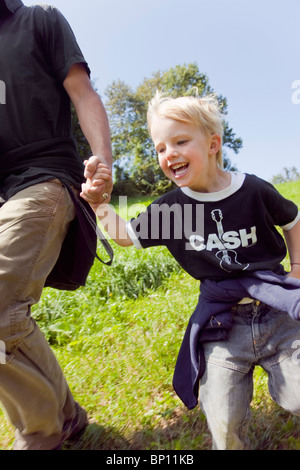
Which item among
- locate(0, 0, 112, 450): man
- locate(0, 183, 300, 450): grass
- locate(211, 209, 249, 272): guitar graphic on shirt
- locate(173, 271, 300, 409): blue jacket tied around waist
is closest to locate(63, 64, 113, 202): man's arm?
locate(0, 0, 112, 450): man

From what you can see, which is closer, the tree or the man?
the man

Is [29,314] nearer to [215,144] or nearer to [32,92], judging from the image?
[32,92]

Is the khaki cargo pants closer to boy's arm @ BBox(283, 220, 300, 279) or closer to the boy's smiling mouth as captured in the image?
the boy's smiling mouth

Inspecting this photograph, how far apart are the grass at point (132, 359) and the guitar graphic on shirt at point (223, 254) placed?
87cm

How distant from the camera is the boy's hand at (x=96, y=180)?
1.63 metres

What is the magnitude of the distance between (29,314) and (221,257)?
845 mm

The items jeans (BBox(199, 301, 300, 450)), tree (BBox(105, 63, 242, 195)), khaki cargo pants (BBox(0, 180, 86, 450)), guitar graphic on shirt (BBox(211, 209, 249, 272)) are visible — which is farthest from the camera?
tree (BBox(105, 63, 242, 195))

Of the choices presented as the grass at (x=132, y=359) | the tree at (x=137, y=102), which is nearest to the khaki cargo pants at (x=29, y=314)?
the grass at (x=132, y=359)

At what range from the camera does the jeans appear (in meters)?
1.67

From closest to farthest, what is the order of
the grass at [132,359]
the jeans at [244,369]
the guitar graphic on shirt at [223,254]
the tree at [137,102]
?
the jeans at [244,369] → the guitar graphic on shirt at [223,254] → the grass at [132,359] → the tree at [137,102]

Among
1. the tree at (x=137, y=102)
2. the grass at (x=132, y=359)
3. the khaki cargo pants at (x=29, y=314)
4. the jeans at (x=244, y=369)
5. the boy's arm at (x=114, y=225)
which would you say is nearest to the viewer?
the khaki cargo pants at (x=29, y=314)

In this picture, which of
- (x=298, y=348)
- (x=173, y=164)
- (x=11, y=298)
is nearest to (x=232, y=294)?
(x=298, y=348)

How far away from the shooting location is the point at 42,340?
1.71 meters

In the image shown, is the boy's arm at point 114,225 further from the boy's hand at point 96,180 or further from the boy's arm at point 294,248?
the boy's arm at point 294,248
